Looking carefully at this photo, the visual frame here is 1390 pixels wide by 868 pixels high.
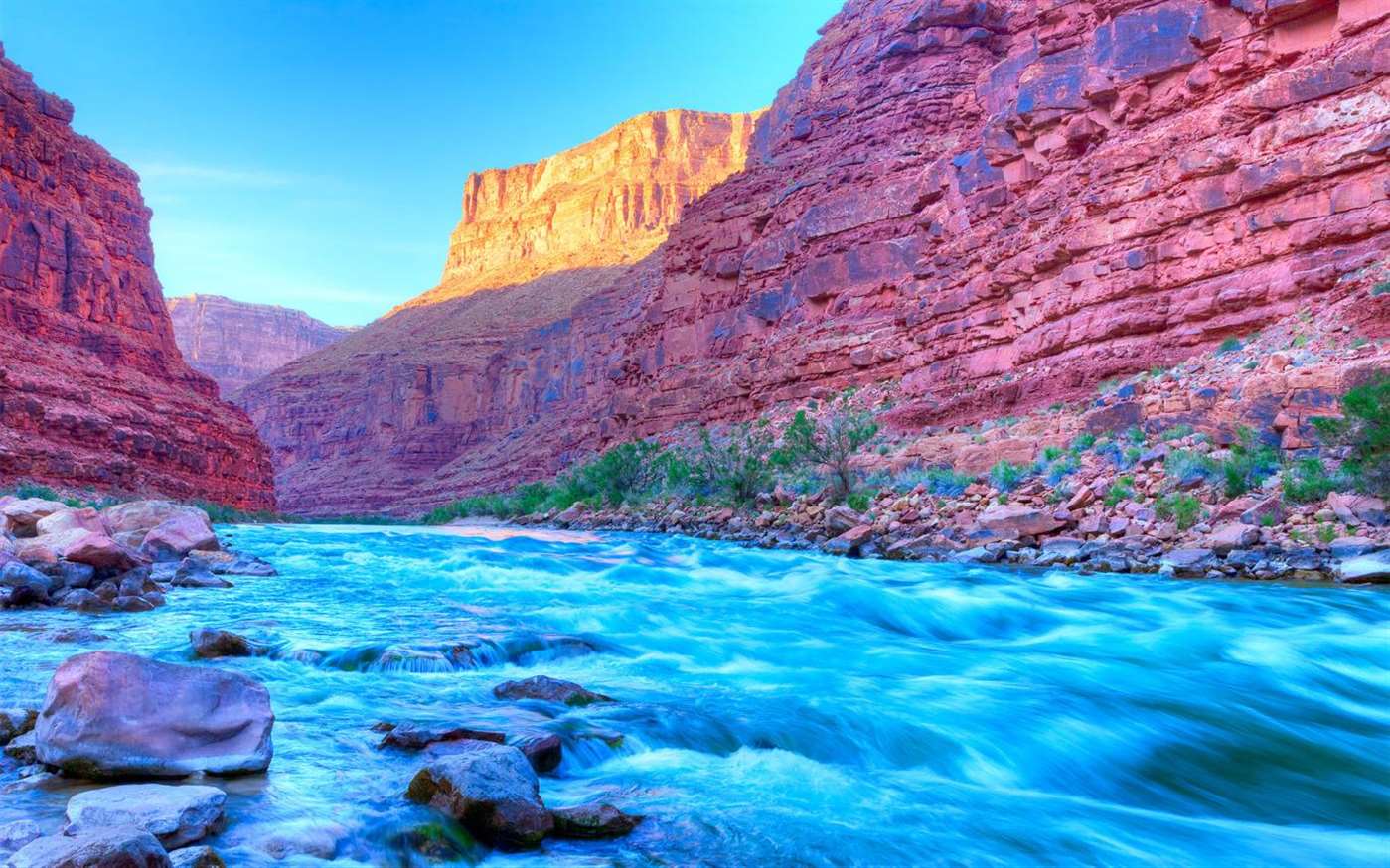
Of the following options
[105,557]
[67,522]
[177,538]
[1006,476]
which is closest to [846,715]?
[105,557]

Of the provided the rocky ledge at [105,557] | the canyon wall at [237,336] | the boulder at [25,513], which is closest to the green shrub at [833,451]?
the rocky ledge at [105,557]

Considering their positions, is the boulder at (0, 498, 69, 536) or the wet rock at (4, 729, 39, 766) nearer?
the wet rock at (4, 729, 39, 766)

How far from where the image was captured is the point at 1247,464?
12141 mm

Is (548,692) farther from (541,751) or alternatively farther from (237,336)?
(237,336)

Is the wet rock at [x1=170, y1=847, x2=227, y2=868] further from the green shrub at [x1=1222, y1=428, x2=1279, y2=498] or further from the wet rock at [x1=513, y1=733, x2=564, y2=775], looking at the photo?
the green shrub at [x1=1222, y1=428, x2=1279, y2=498]

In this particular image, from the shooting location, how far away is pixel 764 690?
581cm

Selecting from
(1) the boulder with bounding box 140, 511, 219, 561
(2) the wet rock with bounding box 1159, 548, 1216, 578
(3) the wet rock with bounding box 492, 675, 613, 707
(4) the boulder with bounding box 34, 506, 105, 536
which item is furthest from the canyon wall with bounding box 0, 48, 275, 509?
(2) the wet rock with bounding box 1159, 548, 1216, 578

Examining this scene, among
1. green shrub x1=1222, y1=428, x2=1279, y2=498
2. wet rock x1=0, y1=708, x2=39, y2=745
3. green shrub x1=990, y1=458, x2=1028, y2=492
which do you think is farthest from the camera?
green shrub x1=990, y1=458, x2=1028, y2=492

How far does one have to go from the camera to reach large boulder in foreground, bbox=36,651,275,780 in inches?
121

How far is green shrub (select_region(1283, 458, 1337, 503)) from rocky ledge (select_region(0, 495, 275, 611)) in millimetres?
13239

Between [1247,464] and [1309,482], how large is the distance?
1180 mm

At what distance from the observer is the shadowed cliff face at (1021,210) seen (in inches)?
689

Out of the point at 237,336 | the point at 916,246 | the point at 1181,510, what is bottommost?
the point at 1181,510

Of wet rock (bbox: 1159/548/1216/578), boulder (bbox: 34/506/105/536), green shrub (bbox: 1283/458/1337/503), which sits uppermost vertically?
green shrub (bbox: 1283/458/1337/503)
